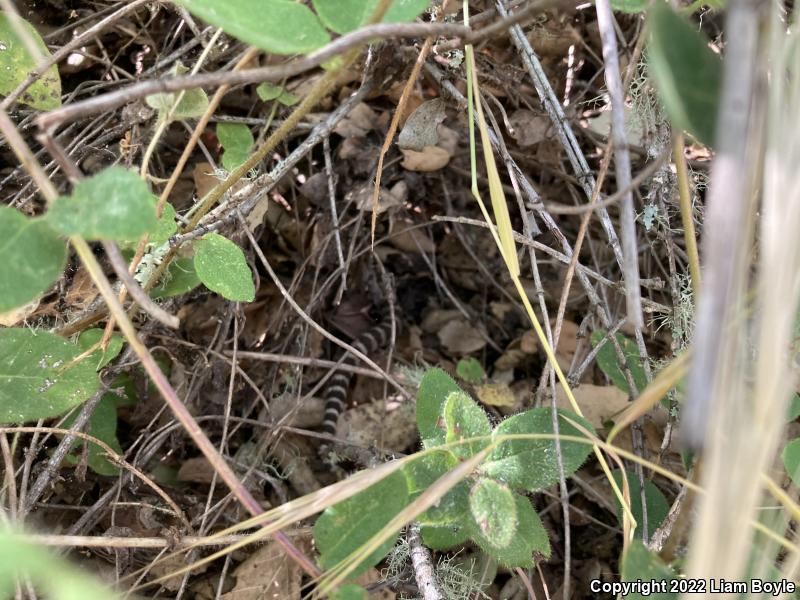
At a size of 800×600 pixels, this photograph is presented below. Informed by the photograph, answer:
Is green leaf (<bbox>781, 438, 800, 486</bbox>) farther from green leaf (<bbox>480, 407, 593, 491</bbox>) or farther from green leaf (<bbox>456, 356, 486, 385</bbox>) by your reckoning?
green leaf (<bbox>456, 356, 486, 385</bbox>)

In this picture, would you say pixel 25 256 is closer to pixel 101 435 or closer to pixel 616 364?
pixel 101 435

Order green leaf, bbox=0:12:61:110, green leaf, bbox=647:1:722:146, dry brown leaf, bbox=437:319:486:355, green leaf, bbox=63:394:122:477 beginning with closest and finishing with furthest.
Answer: green leaf, bbox=647:1:722:146, green leaf, bbox=0:12:61:110, green leaf, bbox=63:394:122:477, dry brown leaf, bbox=437:319:486:355

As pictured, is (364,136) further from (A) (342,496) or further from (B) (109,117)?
(A) (342,496)

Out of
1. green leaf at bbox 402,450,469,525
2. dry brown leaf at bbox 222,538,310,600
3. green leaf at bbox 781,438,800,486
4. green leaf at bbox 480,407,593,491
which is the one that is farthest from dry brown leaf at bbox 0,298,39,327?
green leaf at bbox 781,438,800,486

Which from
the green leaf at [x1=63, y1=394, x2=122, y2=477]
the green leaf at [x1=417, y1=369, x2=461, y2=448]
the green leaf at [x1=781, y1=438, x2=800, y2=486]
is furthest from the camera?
the green leaf at [x1=63, y1=394, x2=122, y2=477]

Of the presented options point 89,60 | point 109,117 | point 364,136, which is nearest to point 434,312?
point 364,136

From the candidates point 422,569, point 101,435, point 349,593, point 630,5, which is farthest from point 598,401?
point 101,435
